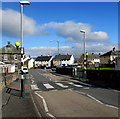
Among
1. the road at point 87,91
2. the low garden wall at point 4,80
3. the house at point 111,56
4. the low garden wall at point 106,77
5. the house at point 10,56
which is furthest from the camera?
the house at point 111,56

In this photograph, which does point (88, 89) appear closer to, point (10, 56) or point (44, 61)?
point (10, 56)

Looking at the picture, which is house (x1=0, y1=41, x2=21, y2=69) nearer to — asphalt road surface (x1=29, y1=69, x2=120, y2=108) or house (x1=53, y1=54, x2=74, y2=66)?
asphalt road surface (x1=29, y1=69, x2=120, y2=108)

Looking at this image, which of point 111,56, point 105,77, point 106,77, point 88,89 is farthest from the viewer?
point 111,56

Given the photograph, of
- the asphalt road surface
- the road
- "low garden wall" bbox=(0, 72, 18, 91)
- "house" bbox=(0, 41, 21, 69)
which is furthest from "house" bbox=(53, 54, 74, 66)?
"low garden wall" bbox=(0, 72, 18, 91)

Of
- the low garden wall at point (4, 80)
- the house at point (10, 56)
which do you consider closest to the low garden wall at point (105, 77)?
the low garden wall at point (4, 80)

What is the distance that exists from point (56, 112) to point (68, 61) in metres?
117

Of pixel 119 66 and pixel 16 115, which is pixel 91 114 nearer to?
pixel 16 115

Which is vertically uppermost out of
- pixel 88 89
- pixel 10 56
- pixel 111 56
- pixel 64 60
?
pixel 111 56

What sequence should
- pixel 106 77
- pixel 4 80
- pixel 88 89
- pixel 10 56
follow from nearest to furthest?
pixel 88 89, pixel 4 80, pixel 106 77, pixel 10 56

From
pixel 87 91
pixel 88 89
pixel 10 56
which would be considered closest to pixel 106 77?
pixel 88 89

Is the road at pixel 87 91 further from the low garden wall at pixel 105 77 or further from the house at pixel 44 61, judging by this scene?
the house at pixel 44 61

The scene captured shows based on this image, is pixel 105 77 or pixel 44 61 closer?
pixel 105 77

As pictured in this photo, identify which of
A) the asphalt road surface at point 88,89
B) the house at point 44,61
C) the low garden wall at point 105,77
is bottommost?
the asphalt road surface at point 88,89

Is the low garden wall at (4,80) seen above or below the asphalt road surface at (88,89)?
above
